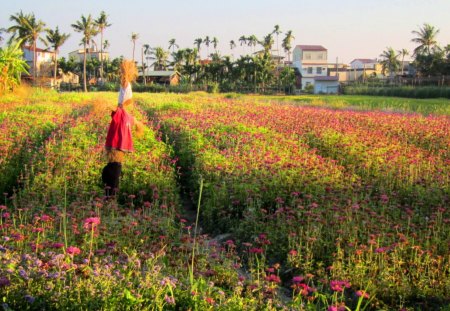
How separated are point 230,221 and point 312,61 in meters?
84.0

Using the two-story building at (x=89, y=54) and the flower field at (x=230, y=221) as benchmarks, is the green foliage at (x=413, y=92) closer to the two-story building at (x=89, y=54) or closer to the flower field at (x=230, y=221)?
the flower field at (x=230, y=221)

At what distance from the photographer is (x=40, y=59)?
80.0 metres

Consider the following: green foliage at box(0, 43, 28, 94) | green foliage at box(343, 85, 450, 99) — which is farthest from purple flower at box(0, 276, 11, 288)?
green foliage at box(343, 85, 450, 99)

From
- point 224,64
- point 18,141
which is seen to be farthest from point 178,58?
point 18,141

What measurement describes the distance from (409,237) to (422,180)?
244 centimetres

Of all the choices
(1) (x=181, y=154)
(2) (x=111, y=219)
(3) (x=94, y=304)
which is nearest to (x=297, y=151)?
(1) (x=181, y=154)

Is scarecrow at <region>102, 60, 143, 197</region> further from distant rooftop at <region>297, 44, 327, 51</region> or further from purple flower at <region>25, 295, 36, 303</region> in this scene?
distant rooftop at <region>297, 44, 327, 51</region>

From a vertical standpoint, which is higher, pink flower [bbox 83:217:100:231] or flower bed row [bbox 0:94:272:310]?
pink flower [bbox 83:217:100:231]

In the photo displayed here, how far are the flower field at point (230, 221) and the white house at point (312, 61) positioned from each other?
74805 mm

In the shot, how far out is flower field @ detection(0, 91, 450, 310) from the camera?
3.28 meters

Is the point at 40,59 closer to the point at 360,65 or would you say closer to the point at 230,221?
the point at 360,65

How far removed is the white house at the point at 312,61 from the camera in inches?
3403

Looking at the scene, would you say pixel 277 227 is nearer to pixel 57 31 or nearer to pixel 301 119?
pixel 301 119

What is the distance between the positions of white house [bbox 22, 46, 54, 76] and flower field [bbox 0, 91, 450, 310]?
6692 centimetres
